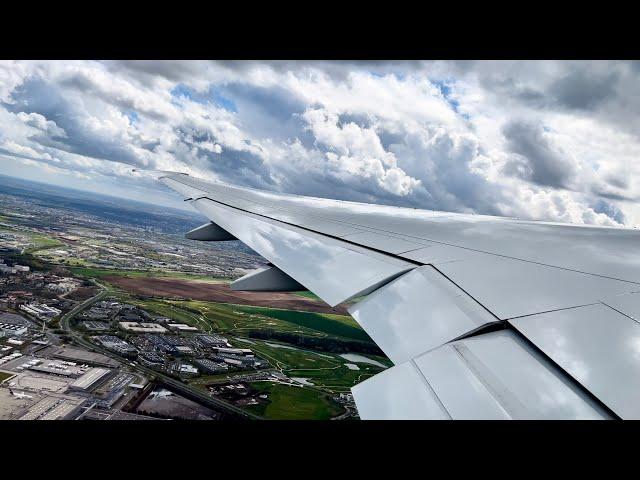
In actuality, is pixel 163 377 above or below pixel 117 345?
above

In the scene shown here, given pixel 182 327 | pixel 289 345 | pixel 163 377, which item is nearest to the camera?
pixel 163 377

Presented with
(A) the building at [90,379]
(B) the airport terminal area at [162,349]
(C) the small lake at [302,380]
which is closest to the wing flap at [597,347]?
(B) the airport terminal area at [162,349]

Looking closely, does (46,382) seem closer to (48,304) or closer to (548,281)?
(48,304)

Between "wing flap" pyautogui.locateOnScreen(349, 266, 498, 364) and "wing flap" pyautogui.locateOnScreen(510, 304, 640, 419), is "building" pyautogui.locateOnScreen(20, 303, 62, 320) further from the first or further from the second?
"wing flap" pyautogui.locateOnScreen(510, 304, 640, 419)

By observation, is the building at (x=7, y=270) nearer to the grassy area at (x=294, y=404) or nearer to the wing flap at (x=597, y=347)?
the grassy area at (x=294, y=404)

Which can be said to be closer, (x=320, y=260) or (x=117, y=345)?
(x=320, y=260)

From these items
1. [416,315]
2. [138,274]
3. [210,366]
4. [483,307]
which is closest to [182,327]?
[210,366]

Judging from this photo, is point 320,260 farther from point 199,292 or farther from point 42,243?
point 42,243
